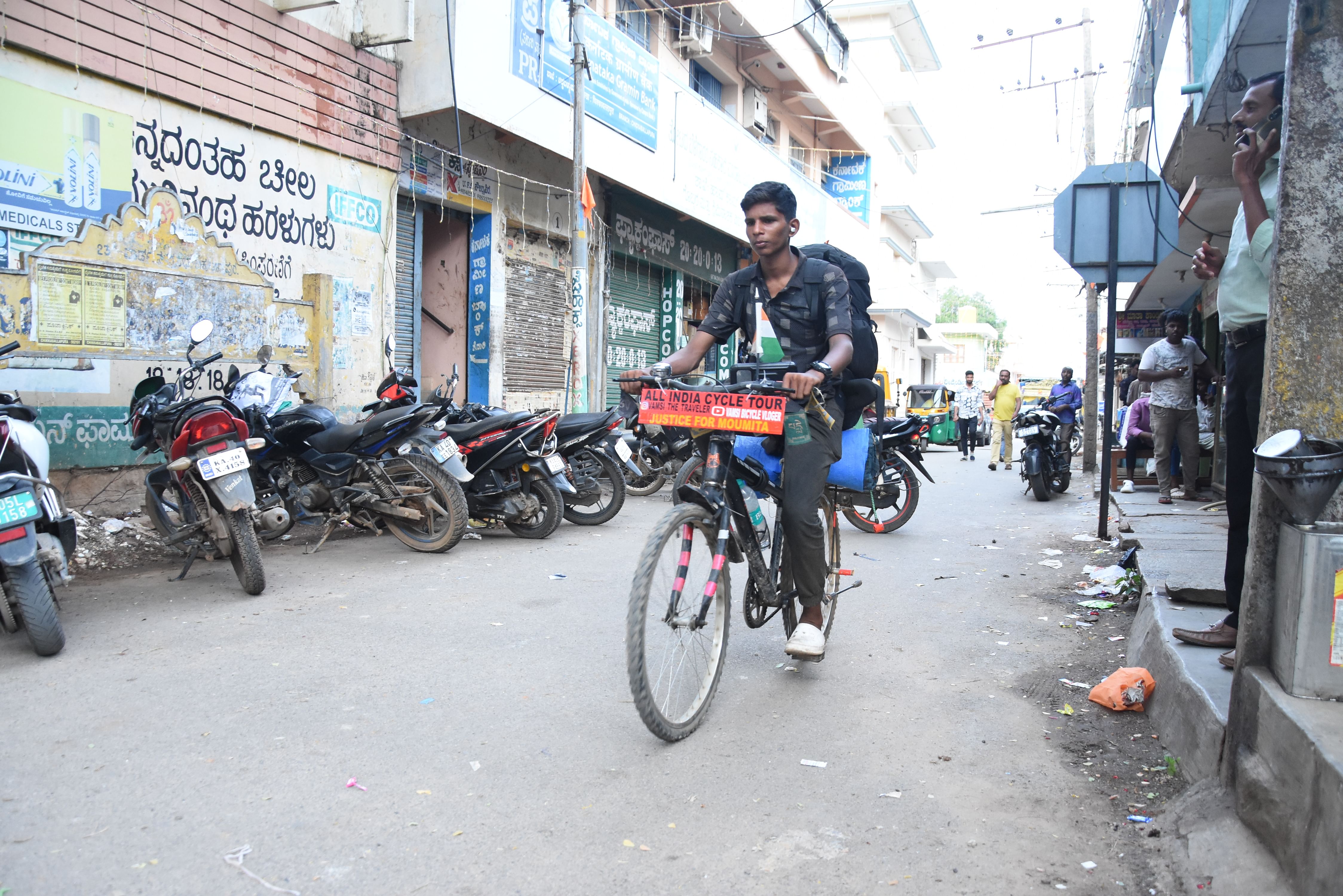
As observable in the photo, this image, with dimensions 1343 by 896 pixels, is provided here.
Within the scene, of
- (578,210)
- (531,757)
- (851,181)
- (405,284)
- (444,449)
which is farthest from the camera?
(851,181)

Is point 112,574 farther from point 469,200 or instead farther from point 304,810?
point 469,200

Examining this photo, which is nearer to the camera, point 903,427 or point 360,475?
point 360,475

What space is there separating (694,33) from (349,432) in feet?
43.0

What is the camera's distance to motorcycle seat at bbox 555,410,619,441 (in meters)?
7.93

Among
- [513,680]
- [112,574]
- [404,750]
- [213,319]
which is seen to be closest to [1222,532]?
[513,680]

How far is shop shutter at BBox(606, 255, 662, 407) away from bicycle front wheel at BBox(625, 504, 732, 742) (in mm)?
12284

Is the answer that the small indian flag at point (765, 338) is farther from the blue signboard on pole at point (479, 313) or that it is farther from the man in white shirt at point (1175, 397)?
the blue signboard on pole at point (479, 313)

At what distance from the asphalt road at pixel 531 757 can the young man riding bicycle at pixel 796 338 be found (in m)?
0.55

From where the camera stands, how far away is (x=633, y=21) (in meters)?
16.1

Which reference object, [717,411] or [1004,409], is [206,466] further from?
[1004,409]

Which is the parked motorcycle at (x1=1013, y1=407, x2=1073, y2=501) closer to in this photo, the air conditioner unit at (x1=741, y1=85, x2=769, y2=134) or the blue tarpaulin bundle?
the blue tarpaulin bundle

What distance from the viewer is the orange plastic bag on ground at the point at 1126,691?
3.54 metres

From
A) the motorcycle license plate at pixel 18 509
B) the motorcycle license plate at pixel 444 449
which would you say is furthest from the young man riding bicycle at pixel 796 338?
the motorcycle license plate at pixel 444 449

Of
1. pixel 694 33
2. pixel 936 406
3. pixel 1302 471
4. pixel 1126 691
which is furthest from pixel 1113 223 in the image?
pixel 936 406
